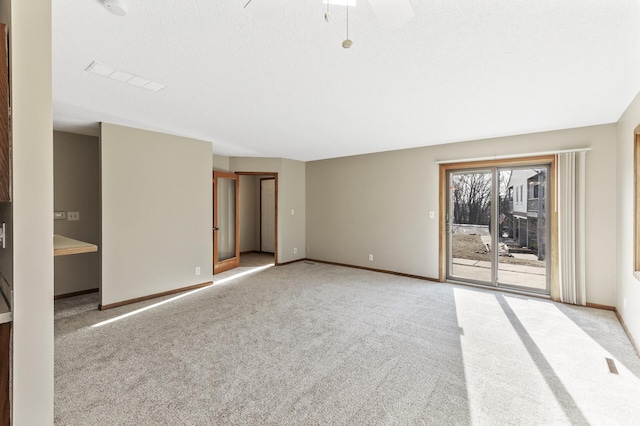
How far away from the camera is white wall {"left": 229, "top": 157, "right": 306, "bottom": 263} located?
6.32 m

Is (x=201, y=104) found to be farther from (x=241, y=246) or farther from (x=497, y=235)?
(x=241, y=246)

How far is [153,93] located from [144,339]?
94.2 inches

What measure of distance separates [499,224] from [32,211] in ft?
17.5

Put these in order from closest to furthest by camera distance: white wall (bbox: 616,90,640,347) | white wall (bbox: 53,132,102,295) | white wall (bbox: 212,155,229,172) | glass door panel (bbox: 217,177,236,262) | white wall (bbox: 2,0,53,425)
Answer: white wall (bbox: 2,0,53,425), white wall (bbox: 616,90,640,347), white wall (bbox: 53,132,102,295), white wall (bbox: 212,155,229,172), glass door panel (bbox: 217,177,236,262)

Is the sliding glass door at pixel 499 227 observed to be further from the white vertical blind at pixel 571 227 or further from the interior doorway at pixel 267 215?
the interior doorway at pixel 267 215

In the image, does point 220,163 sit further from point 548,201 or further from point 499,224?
point 548,201

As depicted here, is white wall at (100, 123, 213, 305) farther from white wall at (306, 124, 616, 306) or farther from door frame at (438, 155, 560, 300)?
door frame at (438, 155, 560, 300)

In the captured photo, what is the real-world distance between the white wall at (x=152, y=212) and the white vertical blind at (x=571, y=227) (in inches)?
204

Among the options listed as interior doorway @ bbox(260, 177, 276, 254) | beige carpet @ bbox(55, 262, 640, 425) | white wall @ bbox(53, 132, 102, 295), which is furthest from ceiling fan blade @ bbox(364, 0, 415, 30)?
interior doorway @ bbox(260, 177, 276, 254)

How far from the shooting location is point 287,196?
6652mm

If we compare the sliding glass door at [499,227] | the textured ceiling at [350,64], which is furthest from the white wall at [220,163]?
the sliding glass door at [499,227]

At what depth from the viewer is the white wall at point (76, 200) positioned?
4.26m

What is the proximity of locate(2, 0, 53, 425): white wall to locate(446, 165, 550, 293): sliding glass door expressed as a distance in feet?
17.0

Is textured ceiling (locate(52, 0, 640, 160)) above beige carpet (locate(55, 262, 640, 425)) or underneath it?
above
